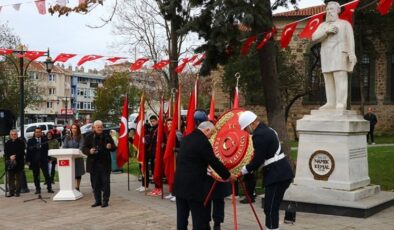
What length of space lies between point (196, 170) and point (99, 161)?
5.03 m

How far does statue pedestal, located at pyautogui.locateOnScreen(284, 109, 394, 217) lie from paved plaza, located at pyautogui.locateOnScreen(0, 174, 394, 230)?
25 cm

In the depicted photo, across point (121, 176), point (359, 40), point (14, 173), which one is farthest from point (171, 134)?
point (359, 40)

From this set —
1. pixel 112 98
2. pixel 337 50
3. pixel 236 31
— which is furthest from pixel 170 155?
pixel 112 98

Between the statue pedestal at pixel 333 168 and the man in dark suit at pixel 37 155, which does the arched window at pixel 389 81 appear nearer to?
the statue pedestal at pixel 333 168

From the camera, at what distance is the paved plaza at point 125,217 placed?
8633 millimetres

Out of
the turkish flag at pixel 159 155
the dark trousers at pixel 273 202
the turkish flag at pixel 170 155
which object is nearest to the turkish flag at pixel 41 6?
the turkish flag at pixel 159 155

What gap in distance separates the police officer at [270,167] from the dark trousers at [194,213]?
0.83 m

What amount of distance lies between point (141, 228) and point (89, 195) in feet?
15.4

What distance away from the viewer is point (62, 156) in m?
12.2

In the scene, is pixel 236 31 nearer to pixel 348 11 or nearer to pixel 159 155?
pixel 348 11

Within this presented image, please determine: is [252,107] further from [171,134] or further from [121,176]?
[171,134]

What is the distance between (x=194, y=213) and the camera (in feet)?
Answer: 21.4

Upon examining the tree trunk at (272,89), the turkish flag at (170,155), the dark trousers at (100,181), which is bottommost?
the dark trousers at (100,181)

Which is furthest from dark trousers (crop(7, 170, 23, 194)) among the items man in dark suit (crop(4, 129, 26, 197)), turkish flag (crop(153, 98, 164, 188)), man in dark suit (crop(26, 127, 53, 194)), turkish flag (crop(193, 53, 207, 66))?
turkish flag (crop(193, 53, 207, 66))
